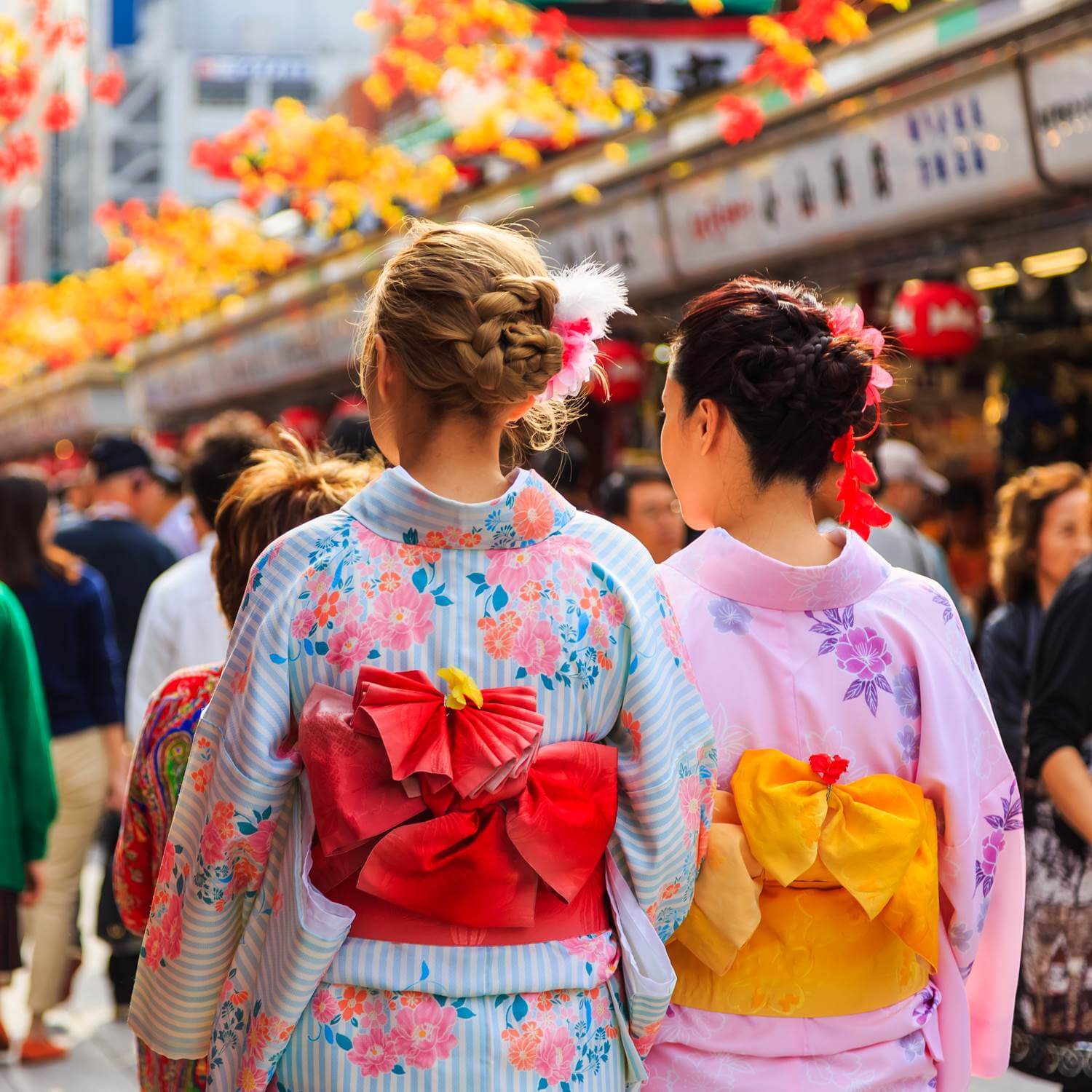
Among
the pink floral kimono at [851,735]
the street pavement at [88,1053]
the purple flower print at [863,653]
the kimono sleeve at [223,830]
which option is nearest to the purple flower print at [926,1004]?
the pink floral kimono at [851,735]

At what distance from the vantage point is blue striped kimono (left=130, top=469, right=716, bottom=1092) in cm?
181

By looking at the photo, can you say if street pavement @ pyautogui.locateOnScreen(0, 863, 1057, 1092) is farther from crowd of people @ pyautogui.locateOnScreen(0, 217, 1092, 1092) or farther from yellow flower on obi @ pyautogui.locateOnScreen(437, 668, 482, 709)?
yellow flower on obi @ pyautogui.locateOnScreen(437, 668, 482, 709)

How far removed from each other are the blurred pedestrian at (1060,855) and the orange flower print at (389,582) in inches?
68.8

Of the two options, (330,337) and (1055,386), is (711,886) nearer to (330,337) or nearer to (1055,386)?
(1055,386)

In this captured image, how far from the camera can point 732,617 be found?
213 centimetres

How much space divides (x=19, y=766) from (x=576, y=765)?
9.56ft

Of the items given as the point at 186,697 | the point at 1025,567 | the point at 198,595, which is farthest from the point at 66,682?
the point at 1025,567

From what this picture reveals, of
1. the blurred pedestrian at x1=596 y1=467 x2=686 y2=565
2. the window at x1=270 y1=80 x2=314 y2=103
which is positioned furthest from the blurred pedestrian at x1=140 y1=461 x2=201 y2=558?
the window at x1=270 y1=80 x2=314 y2=103

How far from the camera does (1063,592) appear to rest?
9.95 ft

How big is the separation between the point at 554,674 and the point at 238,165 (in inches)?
418

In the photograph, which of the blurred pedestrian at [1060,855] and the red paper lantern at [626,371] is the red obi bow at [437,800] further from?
the red paper lantern at [626,371]

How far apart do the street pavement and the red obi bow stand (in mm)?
3089

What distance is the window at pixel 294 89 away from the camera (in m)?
45.7

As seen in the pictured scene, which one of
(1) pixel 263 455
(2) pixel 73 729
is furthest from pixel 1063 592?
(2) pixel 73 729
